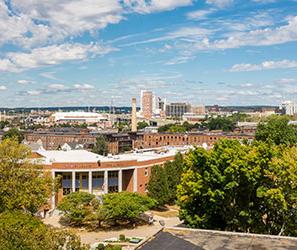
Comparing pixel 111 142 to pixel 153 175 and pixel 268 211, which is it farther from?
pixel 268 211

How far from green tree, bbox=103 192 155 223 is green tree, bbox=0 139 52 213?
7919mm

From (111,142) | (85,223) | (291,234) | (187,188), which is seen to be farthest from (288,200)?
(111,142)

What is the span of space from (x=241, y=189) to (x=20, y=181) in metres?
21.1

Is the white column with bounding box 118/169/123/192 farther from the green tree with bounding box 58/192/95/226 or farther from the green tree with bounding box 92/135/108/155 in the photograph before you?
the green tree with bounding box 92/135/108/155

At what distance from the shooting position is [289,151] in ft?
120

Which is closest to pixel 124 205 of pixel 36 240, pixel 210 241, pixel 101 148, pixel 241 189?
pixel 241 189

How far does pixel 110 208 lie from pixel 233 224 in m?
19.2

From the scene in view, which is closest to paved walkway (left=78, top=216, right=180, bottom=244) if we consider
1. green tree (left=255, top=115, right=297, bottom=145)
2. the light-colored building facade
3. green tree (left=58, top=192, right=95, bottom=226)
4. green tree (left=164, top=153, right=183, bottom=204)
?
green tree (left=58, top=192, right=95, bottom=226)

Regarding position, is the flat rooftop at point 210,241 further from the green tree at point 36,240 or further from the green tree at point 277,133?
the green tree at point 277,133

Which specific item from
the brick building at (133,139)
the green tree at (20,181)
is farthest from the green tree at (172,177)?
the brick building at (133,139)

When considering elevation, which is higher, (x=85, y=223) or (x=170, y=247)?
(x=170, y=247)

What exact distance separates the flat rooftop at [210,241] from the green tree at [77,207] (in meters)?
26.6

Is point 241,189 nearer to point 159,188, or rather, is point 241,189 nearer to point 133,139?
point 159,188

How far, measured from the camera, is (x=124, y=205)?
51.5 metres
